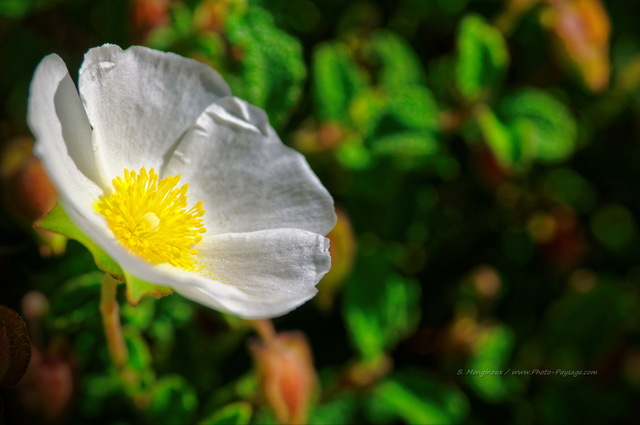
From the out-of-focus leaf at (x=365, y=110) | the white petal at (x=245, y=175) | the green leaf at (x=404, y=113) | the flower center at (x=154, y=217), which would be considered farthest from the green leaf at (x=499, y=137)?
the flower center at (x=154, y=217)

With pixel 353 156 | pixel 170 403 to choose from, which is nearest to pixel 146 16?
pixel 353 156

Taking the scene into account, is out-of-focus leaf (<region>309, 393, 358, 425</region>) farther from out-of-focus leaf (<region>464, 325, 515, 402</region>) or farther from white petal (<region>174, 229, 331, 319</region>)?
white petal (<region>174, 229, 331, 319</region>)

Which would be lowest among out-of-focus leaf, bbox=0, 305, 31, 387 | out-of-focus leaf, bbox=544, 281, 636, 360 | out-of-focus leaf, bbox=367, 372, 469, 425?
out-of-focus leaf, bbox=367, 372, 469, 425

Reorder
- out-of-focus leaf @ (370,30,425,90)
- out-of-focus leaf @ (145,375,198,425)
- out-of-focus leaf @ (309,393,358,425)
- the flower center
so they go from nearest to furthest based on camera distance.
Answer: the flower center < out-of-focus leaf @ (145,375,198,425) < out-of-focus leaf @ (309,393,358,425) < out-of-focus leaf @ (370,30,425,90)

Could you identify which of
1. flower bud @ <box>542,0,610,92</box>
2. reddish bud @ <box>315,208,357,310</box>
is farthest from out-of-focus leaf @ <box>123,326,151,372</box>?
flower bud @ <box>542,0,610,92</box>

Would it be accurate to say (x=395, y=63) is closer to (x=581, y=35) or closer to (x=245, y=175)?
(x=581, y=35)

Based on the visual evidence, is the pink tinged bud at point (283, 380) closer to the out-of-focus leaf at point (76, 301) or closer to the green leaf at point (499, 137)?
the out-of-focus leaf at point (76, 301)
